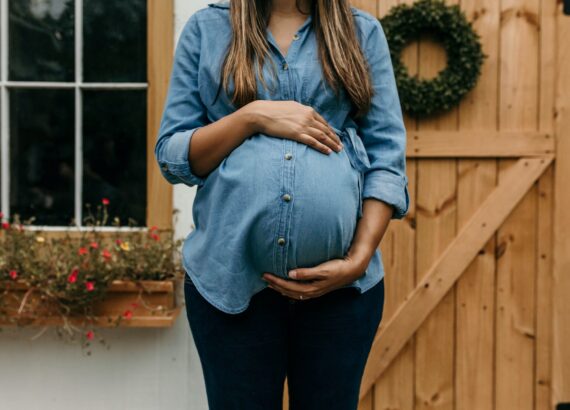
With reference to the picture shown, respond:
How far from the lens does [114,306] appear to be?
2.37 m

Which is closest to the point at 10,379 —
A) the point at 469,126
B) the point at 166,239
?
the point at 166,239

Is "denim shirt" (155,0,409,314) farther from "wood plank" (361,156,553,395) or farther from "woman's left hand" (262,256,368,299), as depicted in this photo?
"wood plank" (361,156,553,395)

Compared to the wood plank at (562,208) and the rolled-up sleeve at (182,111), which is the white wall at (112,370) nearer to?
the rolled-up sleeve at (182,111)

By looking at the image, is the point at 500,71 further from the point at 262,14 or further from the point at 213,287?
the point at 213,287

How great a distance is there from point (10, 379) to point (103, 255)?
0.61 meters

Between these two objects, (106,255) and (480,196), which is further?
(480,196)

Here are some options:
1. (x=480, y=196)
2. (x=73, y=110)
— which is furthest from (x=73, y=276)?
(x=480, y=196)

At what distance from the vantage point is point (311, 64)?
4.92 ft

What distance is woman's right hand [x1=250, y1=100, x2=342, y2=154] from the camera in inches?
55.8

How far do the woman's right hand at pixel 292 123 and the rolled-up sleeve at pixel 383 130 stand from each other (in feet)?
0.47

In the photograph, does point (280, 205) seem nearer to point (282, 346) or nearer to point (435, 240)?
point (282, 346)

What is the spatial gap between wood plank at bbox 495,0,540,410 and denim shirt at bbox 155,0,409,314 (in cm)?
110

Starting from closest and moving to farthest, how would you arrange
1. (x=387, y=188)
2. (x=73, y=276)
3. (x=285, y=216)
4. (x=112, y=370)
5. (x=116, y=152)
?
1. (x=285, y=216)
2. (x=387, y=188)
3. (x=73, y=276)
4. (x=112, y=370)
5. (x=116, y=152)

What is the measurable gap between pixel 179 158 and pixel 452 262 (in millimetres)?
1404
